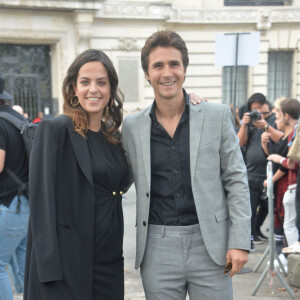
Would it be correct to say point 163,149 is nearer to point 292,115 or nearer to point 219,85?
point 292,115

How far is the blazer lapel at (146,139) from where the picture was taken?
106 inches

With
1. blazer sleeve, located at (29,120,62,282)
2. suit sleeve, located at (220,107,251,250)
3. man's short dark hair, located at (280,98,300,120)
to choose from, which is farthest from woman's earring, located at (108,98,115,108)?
man's short dark hair, located at (280,98,300,120)

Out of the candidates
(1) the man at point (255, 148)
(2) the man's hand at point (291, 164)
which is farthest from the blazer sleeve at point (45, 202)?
(1) the man at point (255, 148)

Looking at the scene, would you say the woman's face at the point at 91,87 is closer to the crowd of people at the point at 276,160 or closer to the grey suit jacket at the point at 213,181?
the grey suit jacket at the point at 213,181

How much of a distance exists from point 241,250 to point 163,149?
2.59ft

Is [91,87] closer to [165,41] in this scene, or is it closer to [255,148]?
[165,41]

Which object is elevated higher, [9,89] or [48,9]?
[48,9]

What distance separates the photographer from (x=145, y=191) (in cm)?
273

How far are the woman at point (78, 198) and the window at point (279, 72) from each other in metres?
17.6

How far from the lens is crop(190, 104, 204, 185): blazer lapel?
2.65 meters

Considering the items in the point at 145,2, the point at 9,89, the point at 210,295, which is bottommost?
the point at 210,295

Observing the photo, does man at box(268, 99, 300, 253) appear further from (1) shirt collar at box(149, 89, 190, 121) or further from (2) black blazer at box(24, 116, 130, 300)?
(2) black blazer at box(24, 116, 130, 300)

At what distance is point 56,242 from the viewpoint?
2488mm

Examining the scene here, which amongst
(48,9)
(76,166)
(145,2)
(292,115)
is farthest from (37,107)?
(76,166)
